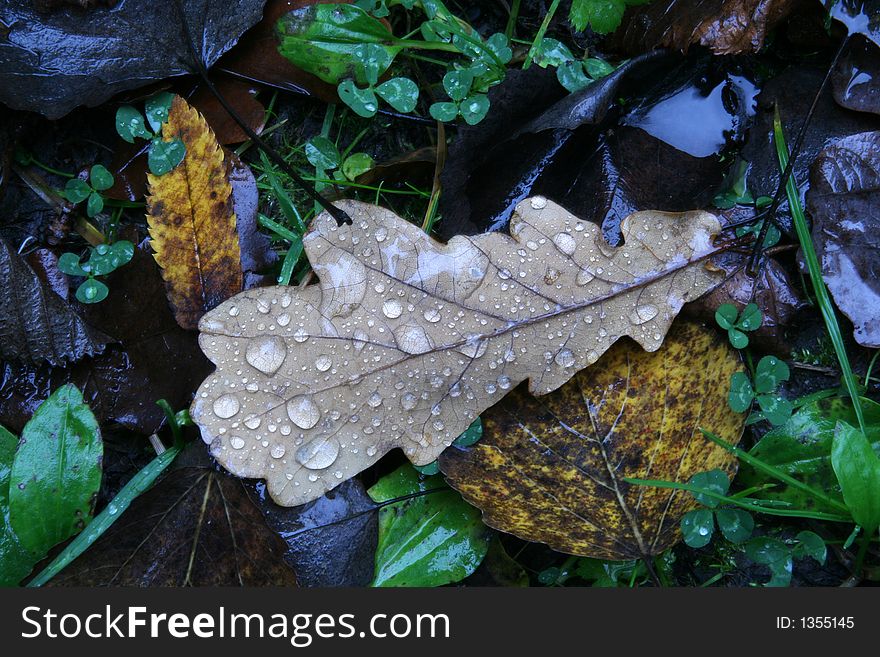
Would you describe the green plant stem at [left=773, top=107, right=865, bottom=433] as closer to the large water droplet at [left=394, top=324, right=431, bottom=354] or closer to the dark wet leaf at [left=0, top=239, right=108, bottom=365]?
the large water droplet at [left=394, top=324, right=431, bottom=354]

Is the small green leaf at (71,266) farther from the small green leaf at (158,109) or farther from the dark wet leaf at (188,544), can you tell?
the dark wet leaf at (188,544)

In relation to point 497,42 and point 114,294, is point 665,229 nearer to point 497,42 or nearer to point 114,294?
point 497,42

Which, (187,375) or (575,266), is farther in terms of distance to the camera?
(187,375)

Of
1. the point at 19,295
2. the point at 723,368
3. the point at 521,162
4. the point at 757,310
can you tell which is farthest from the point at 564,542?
the point at 19,295

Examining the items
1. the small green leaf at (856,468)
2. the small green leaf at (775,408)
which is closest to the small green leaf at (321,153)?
the small green leaf at (775,408)

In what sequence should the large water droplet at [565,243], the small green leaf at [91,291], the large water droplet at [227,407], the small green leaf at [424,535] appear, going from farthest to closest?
the small green leaf at [91,291] → the small green leaf at [424,535] → the large water droplet at [565,243] → the large water droplet at [227,407]

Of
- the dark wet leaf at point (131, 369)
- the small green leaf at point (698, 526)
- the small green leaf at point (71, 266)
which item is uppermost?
the small green leaf at point (698, 526)

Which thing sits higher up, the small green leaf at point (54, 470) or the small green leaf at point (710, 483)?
the small green leaf at point (710, 483)
